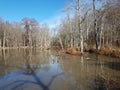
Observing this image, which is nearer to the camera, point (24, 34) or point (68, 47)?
point (68, 47)

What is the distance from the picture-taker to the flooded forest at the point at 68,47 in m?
10.3

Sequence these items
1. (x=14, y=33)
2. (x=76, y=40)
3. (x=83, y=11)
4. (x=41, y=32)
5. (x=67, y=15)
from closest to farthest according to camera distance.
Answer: (x=83, y=11)
(x=67, y=15)
(x=76, y=40)
(x=14, y=33)
(x=41, y=32)

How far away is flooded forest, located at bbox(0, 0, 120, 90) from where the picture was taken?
10344mm

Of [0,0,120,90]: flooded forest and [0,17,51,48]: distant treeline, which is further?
[0,17,51,48]: distant treeline

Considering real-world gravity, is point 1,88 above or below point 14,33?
below

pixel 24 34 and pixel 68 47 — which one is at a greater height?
pixel 24 34

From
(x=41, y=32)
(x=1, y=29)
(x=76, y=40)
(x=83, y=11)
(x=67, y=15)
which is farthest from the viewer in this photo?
(x=41, y=32)

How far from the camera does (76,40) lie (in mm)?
43656

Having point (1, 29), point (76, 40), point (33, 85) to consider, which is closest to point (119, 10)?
point (33, 85)

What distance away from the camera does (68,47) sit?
39.7m

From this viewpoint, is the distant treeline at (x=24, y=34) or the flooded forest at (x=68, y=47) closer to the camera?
the flooded forest at (x=68, y=47)

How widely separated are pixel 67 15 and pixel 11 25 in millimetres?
41055

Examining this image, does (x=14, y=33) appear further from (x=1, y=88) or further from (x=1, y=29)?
(x=1, y=88)

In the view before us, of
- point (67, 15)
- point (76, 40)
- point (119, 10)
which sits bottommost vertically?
point (76, 40)
